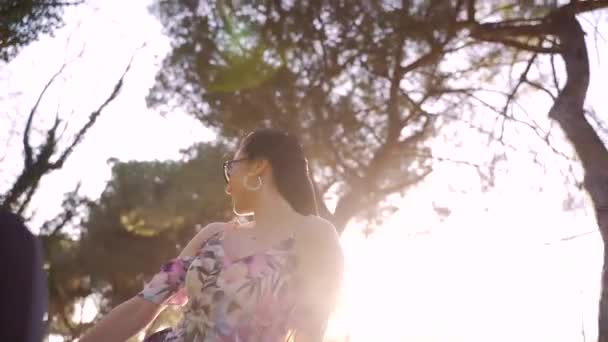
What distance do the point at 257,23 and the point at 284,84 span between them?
96 cm

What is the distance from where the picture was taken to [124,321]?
2.21 meters

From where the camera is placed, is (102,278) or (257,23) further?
(102,278)

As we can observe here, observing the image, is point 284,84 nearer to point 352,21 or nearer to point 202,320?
point 352,21

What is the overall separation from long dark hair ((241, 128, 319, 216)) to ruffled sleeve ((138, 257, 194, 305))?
1.36 feet

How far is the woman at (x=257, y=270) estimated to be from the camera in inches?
90.8

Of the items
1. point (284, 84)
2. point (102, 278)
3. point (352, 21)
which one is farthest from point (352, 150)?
point (102, 278)

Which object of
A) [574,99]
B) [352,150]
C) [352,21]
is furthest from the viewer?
[352,150]

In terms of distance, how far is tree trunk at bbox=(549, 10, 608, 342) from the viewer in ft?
17.2

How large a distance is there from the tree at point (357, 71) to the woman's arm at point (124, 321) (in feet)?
17.2

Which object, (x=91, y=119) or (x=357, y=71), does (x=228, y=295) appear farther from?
(x=91, y=119)

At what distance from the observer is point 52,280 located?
17.6 meters

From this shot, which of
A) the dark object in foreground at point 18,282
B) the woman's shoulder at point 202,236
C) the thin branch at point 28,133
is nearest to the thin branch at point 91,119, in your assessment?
the thin branch at point 28,133

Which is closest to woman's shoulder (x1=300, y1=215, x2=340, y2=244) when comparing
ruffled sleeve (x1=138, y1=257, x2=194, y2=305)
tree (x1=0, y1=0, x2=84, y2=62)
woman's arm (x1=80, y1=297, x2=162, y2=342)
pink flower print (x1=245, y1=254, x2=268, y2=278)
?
pink flower print (x1=245, y1=254, x2=268, y2=278)

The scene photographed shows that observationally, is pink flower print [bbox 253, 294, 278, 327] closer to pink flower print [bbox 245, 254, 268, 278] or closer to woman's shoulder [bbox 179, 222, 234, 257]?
pink flower print [bbox 245, 254, 268, 278]
